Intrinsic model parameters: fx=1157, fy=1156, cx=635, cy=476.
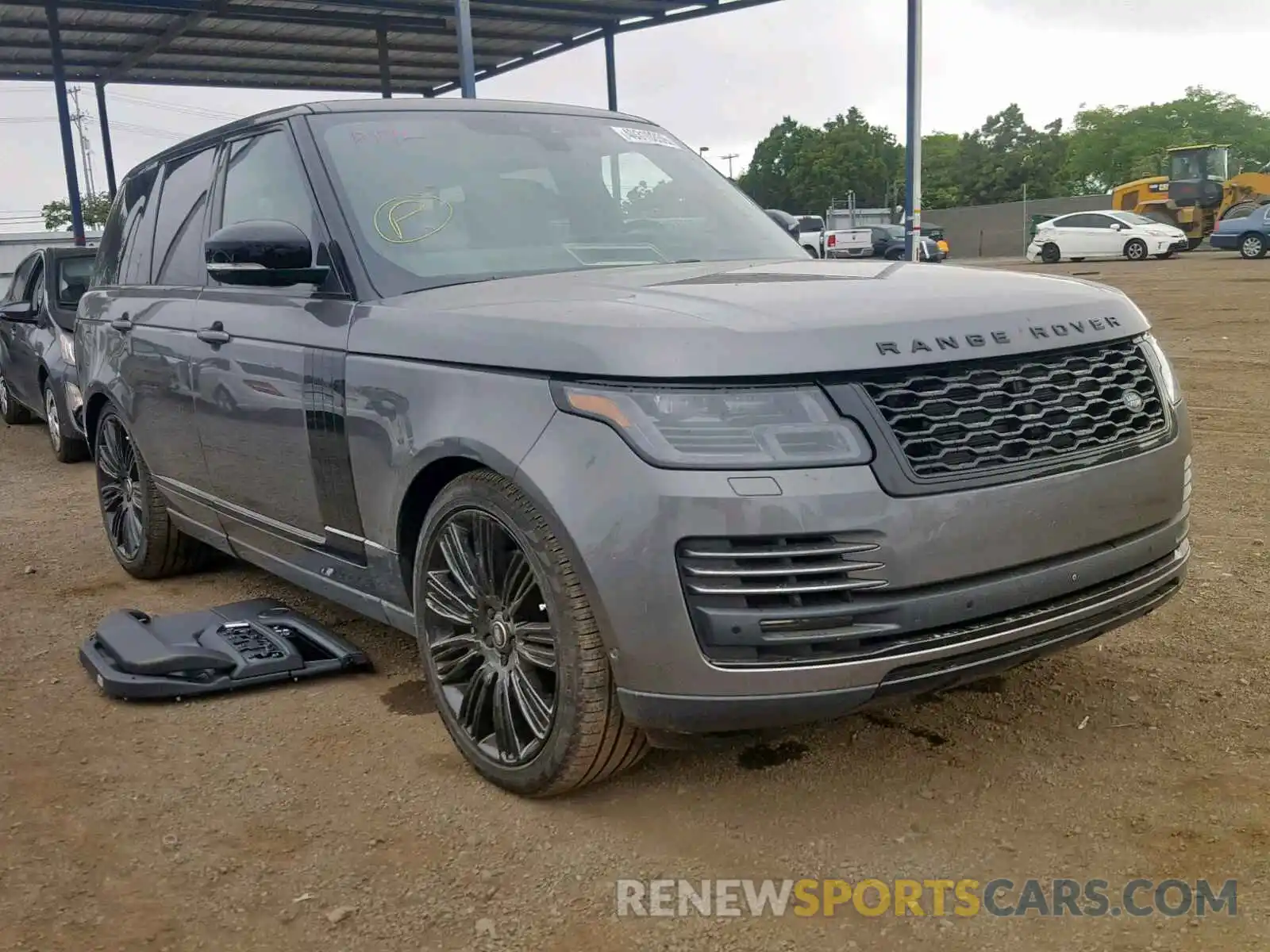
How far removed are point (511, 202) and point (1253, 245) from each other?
87.6 feet

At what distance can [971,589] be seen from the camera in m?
2.45

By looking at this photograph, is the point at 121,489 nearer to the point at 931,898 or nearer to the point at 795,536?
the point at 795,536

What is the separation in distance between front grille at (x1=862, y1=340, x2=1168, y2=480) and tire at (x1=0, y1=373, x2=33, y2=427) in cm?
1078

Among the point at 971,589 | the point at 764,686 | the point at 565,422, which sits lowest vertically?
the point at 764,686

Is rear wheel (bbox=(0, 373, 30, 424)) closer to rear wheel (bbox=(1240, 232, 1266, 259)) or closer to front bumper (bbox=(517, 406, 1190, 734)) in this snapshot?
front bumper (bbox=(517, 406, 1190, 734))

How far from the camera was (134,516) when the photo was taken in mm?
5230

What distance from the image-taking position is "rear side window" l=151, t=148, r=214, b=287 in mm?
4453

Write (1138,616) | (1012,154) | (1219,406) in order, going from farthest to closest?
(1012,154), (1219,406), (1138,616)

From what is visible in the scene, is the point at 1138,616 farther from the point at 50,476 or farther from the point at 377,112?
the point at 50,476

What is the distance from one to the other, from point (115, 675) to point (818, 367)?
104 inches

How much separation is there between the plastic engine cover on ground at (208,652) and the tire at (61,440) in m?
5.01

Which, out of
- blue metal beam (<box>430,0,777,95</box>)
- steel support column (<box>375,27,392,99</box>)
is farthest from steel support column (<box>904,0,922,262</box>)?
steel support column (<box>375,27,392,99</box>)

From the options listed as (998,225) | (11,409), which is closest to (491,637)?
(11,409)

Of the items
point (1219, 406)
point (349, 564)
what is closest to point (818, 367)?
point (349, 564)
